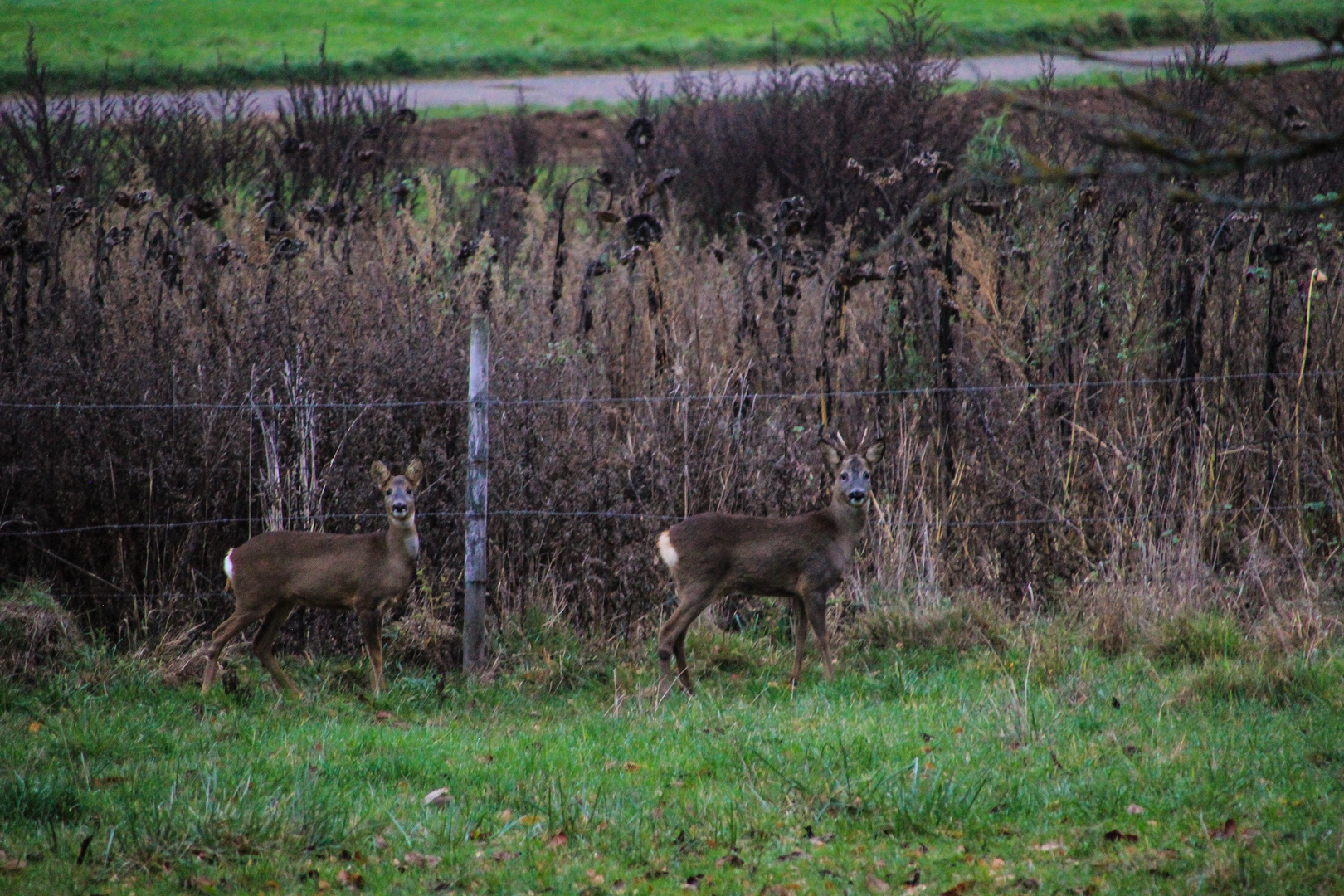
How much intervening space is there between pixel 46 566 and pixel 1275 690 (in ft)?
21.4

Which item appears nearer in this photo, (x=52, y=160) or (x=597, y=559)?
(x=597, y=559)

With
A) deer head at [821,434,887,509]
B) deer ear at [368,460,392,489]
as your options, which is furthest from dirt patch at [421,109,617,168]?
deer head at [821,434,887,509]

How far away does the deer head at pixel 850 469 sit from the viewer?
7184 millimetres

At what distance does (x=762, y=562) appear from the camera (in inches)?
277

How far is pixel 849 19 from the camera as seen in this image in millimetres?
33938

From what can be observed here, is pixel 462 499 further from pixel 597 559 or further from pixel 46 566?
pixel 46 566

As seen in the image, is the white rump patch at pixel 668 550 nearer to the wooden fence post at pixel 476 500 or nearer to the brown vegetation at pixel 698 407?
the brown vegetation at pixel 698 407

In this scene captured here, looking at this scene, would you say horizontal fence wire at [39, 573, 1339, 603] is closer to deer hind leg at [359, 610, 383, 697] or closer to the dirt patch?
deer hind leg at [359, 610, 383, 697]

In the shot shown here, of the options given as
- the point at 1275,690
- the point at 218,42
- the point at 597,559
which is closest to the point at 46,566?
the point at 597,559

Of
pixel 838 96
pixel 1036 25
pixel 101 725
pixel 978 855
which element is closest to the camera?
pixel 978 855

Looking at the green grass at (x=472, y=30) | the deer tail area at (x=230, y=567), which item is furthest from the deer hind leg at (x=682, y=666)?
the green grass at (x=472, y=30)

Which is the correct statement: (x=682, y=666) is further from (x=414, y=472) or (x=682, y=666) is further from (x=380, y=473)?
(x=380, y=473)

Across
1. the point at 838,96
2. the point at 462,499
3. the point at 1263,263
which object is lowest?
the point at 462,499

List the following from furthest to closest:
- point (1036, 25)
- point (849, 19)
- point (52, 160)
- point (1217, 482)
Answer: point (849, 19) → point (1036, 25) → point (52, 160) → point (1217, 482)
